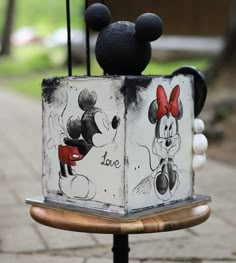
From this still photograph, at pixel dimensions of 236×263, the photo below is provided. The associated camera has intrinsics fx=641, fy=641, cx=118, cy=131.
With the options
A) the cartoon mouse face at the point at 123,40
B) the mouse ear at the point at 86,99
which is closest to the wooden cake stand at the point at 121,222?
the mouse ear at the point at 86,99

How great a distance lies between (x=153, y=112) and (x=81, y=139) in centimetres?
29

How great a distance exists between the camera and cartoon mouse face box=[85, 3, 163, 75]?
2336mm

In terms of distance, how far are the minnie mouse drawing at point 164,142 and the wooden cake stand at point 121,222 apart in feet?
0.32

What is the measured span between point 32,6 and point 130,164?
47715 mm

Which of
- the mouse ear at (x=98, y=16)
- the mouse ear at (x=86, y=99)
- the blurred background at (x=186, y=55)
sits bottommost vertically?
the mouse ear at (x=86, y=99)

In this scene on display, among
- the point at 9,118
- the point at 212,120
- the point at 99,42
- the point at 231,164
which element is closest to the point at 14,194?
the point at 231,164

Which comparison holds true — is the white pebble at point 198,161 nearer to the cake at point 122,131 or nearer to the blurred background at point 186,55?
the cake at point 122,131

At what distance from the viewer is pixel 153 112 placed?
7.59 ft

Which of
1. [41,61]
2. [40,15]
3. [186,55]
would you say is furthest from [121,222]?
[40,15]

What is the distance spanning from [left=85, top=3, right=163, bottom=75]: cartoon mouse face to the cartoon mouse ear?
0.70 ft

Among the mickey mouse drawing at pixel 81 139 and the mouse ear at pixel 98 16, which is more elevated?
the mouse ear at pixel 98 16

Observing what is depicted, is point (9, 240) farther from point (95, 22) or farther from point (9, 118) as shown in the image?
point (9, 118)

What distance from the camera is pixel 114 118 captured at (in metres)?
2.25

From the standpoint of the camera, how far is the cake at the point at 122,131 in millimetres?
2254
